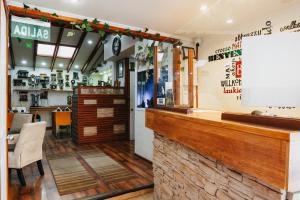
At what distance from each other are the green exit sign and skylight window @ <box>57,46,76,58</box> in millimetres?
5776

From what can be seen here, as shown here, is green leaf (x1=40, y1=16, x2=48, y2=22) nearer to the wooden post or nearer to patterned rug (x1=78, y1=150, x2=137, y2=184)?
the wooden post

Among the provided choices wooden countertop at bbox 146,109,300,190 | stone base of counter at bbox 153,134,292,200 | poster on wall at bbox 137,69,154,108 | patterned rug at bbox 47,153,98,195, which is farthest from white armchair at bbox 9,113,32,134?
wooden countertop at bbox 146,109,300,190

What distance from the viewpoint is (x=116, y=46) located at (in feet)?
21.4

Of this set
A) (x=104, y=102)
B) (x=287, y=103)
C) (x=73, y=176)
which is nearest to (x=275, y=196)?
(x=287, y=103)

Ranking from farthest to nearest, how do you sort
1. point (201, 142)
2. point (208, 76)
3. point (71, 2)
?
point (208, 76) < point (71, 2) < point (201, 142)

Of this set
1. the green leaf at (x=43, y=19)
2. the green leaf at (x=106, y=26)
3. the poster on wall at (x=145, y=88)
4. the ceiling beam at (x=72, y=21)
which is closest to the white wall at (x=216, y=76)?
the ceiling beam at (x=72, y=21)

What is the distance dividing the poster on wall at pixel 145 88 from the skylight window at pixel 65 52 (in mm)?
4869

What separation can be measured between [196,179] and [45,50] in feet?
28.4

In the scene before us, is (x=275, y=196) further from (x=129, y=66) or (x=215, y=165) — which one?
(x=129, y=66)

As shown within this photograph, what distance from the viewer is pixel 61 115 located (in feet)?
24.3

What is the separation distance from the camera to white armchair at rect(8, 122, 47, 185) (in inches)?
127

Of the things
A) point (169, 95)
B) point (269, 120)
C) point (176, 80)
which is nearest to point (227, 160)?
point (269, 120)

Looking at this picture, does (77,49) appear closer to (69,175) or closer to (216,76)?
(69,175)

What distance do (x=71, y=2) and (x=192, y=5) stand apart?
1.69m
